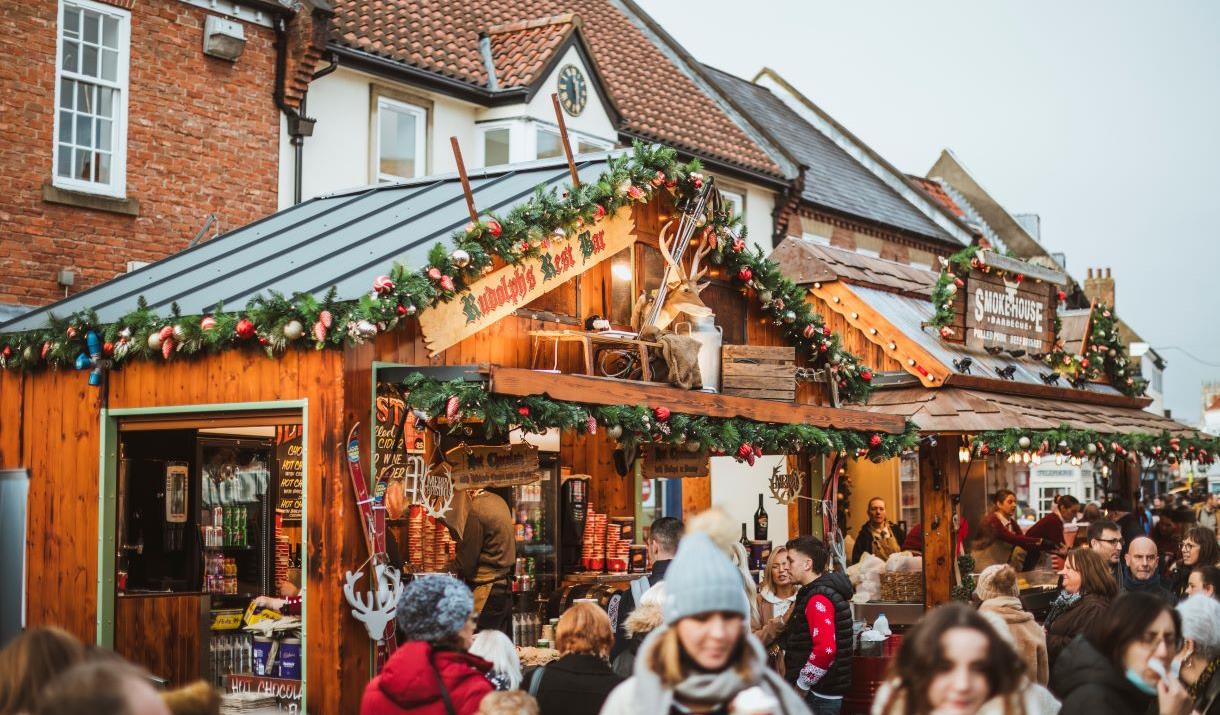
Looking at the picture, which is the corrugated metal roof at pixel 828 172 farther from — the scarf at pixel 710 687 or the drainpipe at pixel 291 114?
the scarf at pixel 710 687

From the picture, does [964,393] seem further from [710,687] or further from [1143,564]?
[710,687]

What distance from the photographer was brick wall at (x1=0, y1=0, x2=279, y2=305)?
12.4 m

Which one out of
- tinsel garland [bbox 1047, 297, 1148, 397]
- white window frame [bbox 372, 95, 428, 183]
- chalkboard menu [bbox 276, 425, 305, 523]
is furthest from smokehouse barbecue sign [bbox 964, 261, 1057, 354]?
chalkboard menu [bbox 276, 425, 305, 523]

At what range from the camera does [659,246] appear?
11227 mm

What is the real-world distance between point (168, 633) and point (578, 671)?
5048 millimetres

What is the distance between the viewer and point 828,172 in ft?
83.4

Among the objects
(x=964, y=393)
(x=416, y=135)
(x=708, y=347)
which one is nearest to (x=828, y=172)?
(x=964, y=393)

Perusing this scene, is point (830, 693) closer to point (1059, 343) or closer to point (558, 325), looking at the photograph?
point (558, 325)

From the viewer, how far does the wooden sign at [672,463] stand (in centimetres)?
1135

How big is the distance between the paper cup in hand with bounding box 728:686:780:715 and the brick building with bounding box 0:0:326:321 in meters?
10.2

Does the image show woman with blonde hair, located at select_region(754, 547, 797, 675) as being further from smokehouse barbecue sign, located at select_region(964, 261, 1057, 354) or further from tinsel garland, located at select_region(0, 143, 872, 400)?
smokehouse barbecue sign, located at select_region(964, 261, 1057, 354)

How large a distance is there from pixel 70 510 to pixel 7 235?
3918 millimetres

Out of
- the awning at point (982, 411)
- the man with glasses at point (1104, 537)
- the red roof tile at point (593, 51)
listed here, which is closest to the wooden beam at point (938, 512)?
the awning at point (982, 411)

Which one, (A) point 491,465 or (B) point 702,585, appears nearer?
(B) point 702,585
